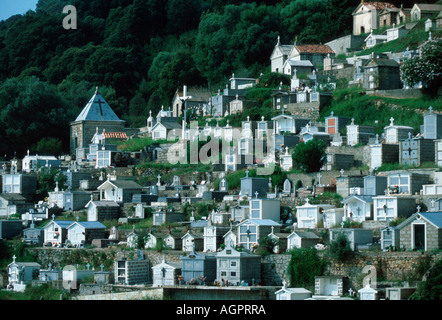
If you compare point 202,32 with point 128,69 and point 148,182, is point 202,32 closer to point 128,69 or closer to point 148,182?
point 128,69

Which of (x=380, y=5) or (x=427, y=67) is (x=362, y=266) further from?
(x=380, y=5)

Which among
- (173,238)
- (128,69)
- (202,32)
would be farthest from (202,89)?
(173,238)

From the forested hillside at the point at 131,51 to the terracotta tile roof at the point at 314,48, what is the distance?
436 cm

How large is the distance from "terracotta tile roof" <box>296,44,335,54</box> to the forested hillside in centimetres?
436

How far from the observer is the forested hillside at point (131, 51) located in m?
67.1

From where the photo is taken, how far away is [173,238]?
137 ft

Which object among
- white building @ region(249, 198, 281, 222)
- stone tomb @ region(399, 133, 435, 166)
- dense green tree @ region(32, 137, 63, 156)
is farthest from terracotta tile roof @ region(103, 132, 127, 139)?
stone tomb @ region(399, 133, 435, 166)

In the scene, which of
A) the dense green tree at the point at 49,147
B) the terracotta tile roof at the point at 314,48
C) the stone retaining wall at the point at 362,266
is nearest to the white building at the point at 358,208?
the stone retaining wall at the point at 362,266

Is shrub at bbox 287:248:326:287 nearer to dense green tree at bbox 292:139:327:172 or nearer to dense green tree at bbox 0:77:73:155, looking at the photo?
dense green tree at bbox 292:139:327:172

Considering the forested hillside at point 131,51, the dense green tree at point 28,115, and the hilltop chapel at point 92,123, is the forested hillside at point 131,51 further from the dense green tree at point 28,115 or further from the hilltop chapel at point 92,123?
the hilltop chapel at point 92,123

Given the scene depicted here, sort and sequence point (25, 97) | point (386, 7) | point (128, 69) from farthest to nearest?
point (128, 69), point (386, 7), point (25, 97)

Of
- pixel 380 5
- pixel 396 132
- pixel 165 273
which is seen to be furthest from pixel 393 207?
pixel 380 5

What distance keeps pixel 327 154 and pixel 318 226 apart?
8.19 meters

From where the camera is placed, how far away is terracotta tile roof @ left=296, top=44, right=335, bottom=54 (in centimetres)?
6494
